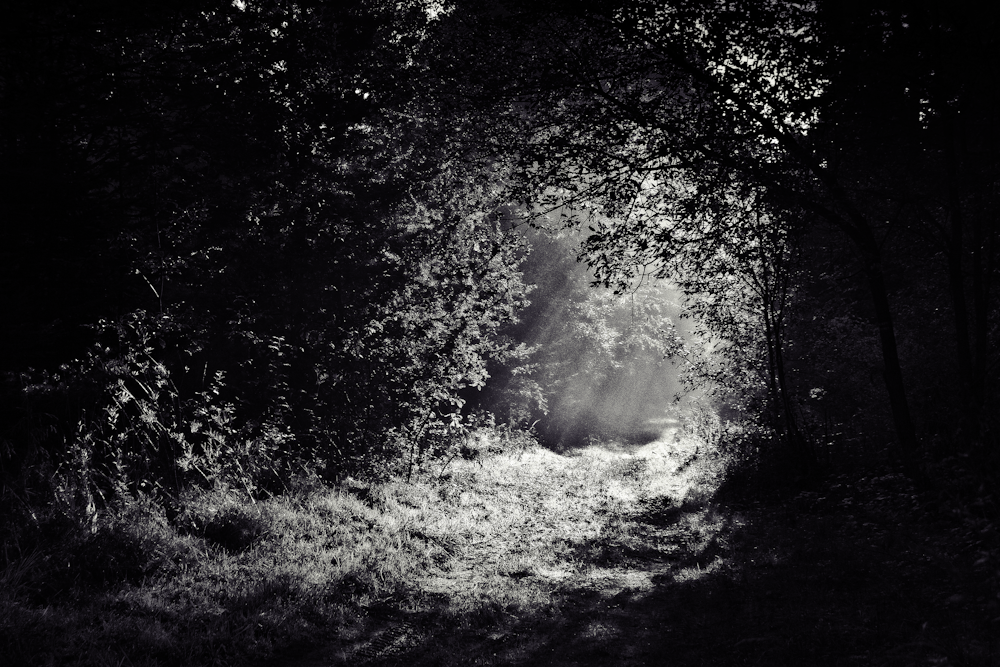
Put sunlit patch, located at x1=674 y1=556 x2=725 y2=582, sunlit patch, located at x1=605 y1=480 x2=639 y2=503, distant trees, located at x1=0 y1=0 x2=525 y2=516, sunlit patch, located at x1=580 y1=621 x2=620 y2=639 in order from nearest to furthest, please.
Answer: sunlit patch, located at x1=580 y1=621 x2=620 y2=639 → distant trees, located at x1=0 y1=0 x2=525 y2=516 → sunlit patch, located at x1=674 y1=556 x2=725 y2=582 → sunlit patch, located at x1=605 y1=480 x2=639 y2=503

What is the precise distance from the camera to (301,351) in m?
11.3

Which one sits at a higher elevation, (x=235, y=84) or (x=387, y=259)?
(x=235, y=84)

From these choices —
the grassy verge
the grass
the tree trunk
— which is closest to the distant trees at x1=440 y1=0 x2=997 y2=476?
the tree trunk

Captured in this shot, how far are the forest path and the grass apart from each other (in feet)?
0.08

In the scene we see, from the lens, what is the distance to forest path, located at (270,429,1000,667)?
4996mm

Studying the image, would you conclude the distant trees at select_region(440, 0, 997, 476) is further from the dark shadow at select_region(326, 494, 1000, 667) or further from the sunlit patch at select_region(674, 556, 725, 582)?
the sunlit patch at select_region(674, 556, 725, 582)

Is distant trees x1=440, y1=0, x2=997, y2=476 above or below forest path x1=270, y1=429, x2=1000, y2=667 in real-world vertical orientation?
above

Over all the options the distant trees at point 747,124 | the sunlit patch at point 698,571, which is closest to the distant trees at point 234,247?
the distant trees at point 747,124

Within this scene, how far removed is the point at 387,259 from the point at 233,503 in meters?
5.66

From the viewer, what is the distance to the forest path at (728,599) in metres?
5.00

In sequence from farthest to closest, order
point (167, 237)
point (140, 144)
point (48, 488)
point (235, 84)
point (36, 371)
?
point (235, 84) → point (167, 237) → point (140, 144) → point (36, 371) → point (48, 488)

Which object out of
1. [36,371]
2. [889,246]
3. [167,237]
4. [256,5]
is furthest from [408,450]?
[889,246]

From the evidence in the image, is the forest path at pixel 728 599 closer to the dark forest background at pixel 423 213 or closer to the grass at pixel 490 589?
the grass at pixel 490 589

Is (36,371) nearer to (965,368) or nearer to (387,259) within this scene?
(387,259)
